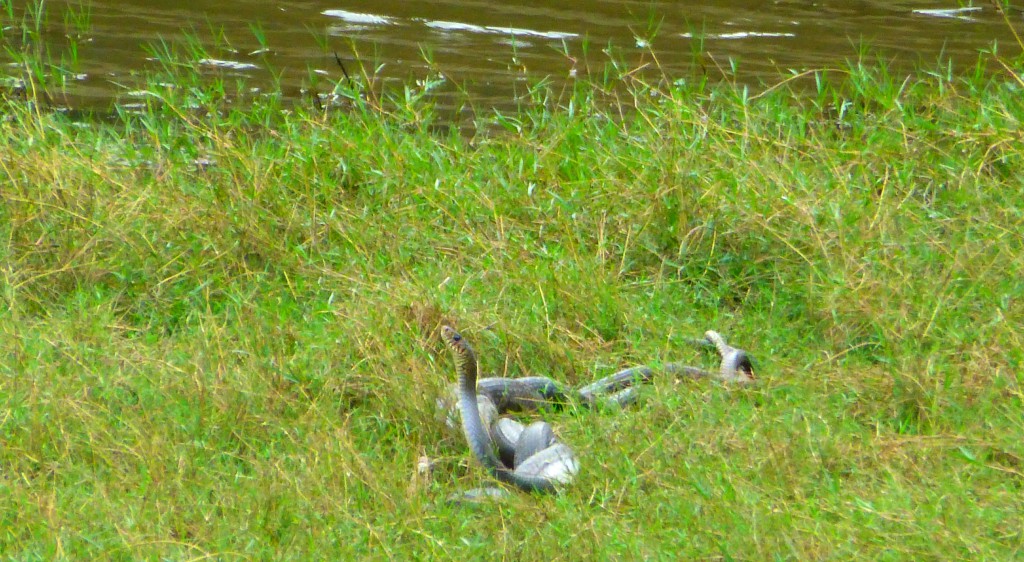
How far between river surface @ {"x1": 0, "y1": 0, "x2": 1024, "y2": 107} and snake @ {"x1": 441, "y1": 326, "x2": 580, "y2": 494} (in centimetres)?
345

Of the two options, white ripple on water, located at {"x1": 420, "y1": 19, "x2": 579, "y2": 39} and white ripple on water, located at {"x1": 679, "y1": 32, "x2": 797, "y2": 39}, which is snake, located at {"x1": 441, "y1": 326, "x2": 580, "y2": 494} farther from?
white ripple on water, located at {"x1": 679, "y1": 32, "x2": 797, "y2": 39}

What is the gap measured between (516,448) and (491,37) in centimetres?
487

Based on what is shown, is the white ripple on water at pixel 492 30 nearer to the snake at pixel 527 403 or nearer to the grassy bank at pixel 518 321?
the grassy bank at pixel 518 321

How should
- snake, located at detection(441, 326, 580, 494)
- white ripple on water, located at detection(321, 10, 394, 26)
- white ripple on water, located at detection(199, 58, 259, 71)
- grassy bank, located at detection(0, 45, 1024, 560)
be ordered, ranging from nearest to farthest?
grassy bank, located at detection(0, 45, 1024, 560) < snake, located at detection(441, 326, 580, 494) < white ripple on water, located at detection(199, 58, 259, 71) < white ripple on water, located at detection(321, 10, 394, 26)

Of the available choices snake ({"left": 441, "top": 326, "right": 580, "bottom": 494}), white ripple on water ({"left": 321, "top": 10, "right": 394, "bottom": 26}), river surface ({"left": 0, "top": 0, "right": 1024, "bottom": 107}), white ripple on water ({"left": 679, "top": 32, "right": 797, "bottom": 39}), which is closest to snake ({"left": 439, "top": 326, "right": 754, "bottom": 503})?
snake ({"left": 441, "top": 326, "right": 580, "bottom": 494})

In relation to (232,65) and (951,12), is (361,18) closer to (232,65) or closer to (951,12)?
(232,65)

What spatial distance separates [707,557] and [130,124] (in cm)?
378

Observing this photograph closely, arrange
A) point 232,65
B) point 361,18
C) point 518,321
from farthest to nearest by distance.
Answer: point 361,18
point 232,65
point 518,321

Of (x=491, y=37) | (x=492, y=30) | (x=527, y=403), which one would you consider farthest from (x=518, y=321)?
(x=492, y=30)

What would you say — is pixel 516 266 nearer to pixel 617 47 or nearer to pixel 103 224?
pixel 103 224

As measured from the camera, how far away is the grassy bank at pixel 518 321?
3.13 m

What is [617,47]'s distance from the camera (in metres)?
7.92

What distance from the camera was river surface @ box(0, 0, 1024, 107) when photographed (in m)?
7.34

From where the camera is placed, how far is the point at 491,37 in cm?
814
